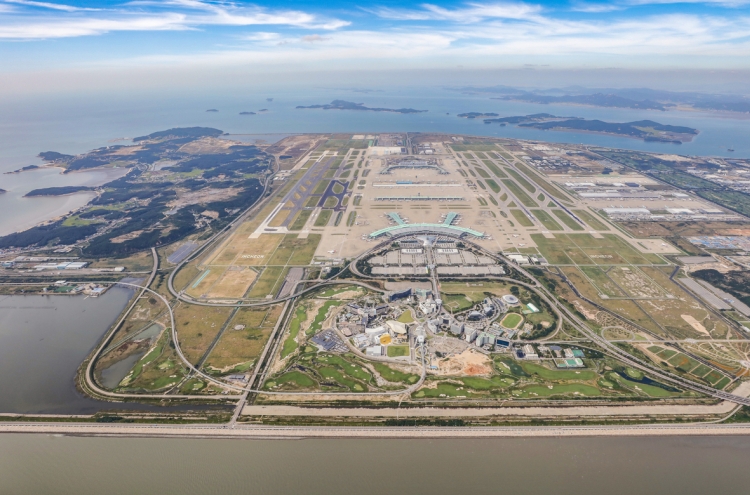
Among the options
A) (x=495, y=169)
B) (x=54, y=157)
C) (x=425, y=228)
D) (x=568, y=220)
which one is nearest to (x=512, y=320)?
(x=425, y=228)

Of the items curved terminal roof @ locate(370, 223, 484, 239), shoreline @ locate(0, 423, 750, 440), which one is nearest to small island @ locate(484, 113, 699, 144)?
curved terminal roof @ locate(370, 223, 484, 239)

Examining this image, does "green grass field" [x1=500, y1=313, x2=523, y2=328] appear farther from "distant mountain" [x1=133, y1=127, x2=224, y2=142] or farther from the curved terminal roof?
"distant mountain" [x1=133, y1=127, x2=224, y2=142]

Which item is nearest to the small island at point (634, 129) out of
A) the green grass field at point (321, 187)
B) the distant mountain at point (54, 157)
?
the green grass field at point (321, 187)

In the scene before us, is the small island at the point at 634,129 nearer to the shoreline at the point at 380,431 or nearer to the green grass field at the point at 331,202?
the green grass field at the point at 331,202

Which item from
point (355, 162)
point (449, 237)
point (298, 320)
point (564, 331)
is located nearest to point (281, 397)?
point (298, 320)

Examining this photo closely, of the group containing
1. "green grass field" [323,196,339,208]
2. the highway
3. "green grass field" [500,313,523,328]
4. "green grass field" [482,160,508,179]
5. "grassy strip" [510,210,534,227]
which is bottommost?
the highway

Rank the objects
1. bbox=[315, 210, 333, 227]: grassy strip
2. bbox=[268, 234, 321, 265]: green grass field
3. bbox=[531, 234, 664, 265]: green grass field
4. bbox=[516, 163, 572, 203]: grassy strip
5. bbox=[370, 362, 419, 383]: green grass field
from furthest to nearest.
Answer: bbox=[516, 163, 572, 203]: grassy strip, bbox=[315, 210, 333, 227]: grassy strip, bbox=[268, 234, 321, 265]: green grass field, bbox=[531, 234, 664, 265]: green grass field, bbox=[370, 362, 419, 383]: green grass field

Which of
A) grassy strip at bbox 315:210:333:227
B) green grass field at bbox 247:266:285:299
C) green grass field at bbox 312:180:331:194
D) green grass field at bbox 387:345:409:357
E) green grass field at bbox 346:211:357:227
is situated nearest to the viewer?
green grass field at bbox 387:345:409:357

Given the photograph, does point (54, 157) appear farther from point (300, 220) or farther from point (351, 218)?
point (351, 218)

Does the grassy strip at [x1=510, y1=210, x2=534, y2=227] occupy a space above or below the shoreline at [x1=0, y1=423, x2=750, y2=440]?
above
